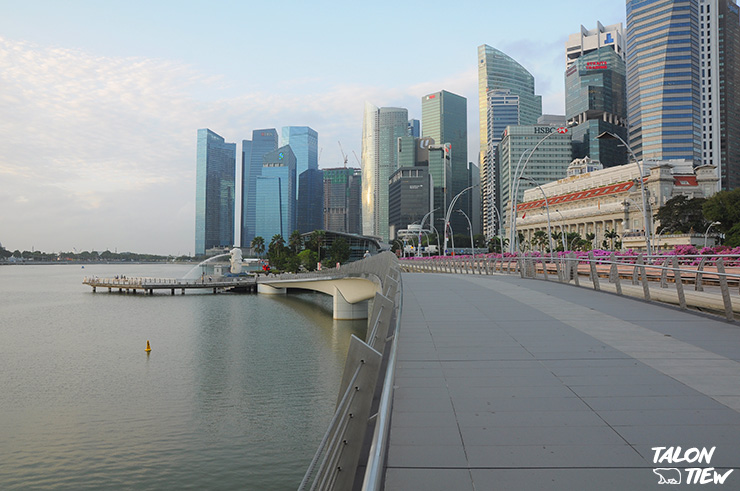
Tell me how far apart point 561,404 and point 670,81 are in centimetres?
19578

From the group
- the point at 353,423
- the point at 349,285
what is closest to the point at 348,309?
the point at 349,285

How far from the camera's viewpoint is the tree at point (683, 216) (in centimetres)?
9244

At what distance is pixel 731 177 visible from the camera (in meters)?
179

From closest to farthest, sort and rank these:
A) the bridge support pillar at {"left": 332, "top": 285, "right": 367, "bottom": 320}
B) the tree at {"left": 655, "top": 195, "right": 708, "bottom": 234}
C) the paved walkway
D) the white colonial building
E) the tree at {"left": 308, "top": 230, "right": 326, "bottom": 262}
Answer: the paved walkway, the bridge support pillar at {"left": 332, "top": 285, "right": 367, "bottom": 320}, the tree at {"left": 655, "top": 195, "right": 708, "bottom": 234}, the white colonial building, the tree at {"left": 308, "top": 230, "right": 326, "bottom": 262}

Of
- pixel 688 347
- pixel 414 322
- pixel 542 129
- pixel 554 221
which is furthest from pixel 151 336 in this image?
pixel 542 129

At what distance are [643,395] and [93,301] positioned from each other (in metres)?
85.2

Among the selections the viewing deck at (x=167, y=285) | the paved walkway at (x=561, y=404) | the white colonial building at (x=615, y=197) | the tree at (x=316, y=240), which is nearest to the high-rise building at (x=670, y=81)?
the white colonial building at (x=615, y=197)

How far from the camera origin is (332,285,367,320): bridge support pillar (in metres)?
58.9

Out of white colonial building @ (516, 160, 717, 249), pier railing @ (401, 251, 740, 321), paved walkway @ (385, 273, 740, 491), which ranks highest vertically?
white colonial building @ (516, 160, 717, 249)

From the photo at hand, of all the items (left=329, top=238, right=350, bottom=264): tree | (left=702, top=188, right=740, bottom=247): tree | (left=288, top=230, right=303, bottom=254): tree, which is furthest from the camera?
(left=329, top=238, right=350, bottom=264): tree

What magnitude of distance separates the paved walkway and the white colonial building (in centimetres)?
9664

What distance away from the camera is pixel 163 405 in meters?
21.8

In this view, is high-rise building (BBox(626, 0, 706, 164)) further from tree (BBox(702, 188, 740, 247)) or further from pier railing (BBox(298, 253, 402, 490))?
pier railing (BBox(298, 253, 402, 490))

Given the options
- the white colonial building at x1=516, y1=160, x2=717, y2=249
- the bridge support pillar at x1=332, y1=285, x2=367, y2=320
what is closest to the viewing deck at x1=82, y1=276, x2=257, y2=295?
the bridge support pillar at x1=332, y1=285, x2=367, y2=320
